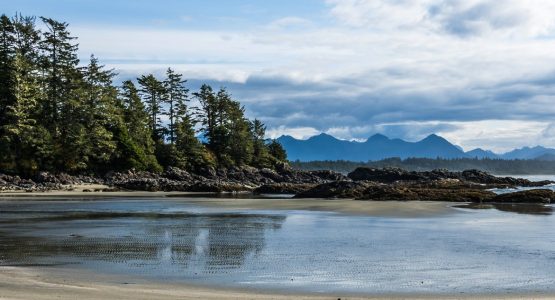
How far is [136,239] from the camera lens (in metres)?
23.6

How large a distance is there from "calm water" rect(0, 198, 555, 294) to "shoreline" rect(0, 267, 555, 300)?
59cm

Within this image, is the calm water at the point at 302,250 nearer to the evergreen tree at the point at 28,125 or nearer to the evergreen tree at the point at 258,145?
the evergreen tree at the point at 28,125

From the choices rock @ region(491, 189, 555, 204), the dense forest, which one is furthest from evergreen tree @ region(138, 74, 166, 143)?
rock @ region(491, 189, 555, 204)

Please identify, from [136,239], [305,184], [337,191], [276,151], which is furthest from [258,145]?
[136,239]

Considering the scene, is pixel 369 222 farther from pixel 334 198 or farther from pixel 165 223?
pixel 334 198

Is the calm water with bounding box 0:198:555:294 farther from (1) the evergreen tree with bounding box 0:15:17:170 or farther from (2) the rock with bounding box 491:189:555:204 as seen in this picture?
(1) the evergreen tree with bounding box 0:15:17:170

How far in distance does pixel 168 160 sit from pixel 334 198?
41.6 m

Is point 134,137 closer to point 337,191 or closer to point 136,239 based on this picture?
point 337,191

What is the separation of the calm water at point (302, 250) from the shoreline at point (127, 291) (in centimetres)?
59

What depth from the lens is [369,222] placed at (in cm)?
3216

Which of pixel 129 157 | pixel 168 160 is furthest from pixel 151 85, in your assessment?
pixel 129 157

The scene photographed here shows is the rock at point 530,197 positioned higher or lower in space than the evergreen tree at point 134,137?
lower

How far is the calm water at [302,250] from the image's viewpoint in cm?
1554

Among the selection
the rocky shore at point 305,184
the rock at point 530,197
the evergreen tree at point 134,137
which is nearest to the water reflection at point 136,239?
the rocky shore at point 305,184
